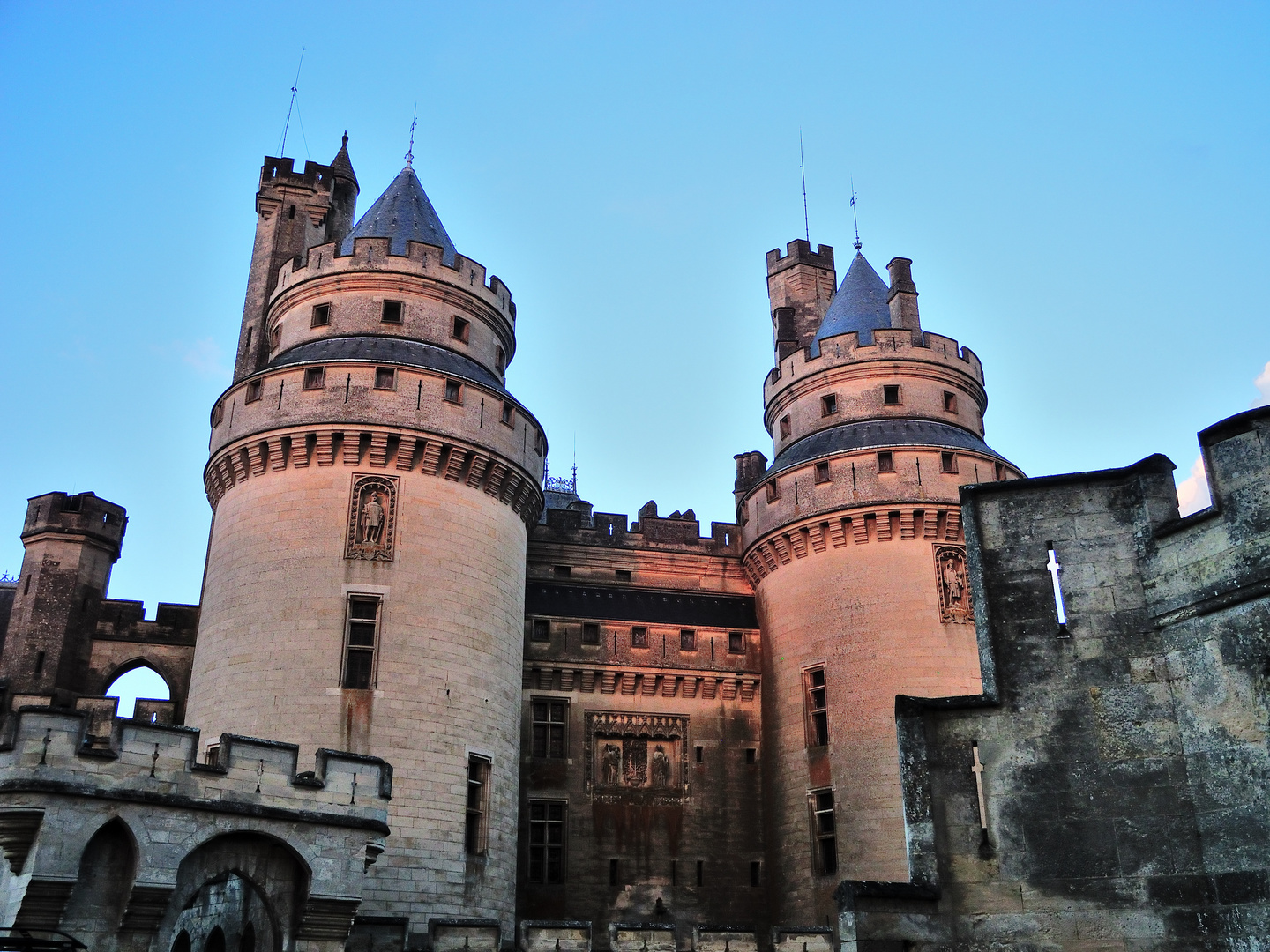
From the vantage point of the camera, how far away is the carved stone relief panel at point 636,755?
29922 mm

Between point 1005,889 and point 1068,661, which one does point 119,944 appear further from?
point 1068,661

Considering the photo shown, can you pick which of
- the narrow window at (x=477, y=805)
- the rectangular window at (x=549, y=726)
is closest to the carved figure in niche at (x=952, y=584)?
the rectangular window at (x=549, y=726)

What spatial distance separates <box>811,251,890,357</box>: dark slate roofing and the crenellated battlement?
33.0ft

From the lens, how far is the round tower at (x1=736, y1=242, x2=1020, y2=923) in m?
27.4

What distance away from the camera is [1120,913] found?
10609mm

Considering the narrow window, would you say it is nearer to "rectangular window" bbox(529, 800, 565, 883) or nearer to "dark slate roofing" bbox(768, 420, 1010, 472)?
"rectangular window" bbox(529, 800, 565, 883)

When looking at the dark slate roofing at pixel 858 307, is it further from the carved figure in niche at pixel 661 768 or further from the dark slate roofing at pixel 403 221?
the carved figure in niche at pixel 661 768

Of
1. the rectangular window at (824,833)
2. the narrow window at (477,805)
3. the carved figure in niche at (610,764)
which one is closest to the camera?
the narrow window at (477,805)

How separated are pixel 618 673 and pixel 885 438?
30.0 feet

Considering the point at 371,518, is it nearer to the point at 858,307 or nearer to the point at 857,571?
the point at 857,571

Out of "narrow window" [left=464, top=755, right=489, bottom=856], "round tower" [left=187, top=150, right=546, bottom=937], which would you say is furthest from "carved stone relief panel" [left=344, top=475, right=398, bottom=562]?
"narrow window" [left=464, top=755, right=489, bottom=856]

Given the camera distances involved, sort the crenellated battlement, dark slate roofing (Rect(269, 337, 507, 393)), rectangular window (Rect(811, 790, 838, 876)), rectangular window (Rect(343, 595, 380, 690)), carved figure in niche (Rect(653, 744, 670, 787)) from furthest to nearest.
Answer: carved figure in niche (Rect(653, 744, 670, 787)) → the crenellated battlement → rectangular window (Rect(811, 790, 838, 876)) → dark slate roofing (Rect(269, 337, 507, 393)) → rectangular window (Rect(343, 595, 380, 690))

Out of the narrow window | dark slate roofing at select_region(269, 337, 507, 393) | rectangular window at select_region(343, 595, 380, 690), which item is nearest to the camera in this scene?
rectangular window at select_region(343, 595, 380, 690)

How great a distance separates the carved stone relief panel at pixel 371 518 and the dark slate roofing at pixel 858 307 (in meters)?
13.5
